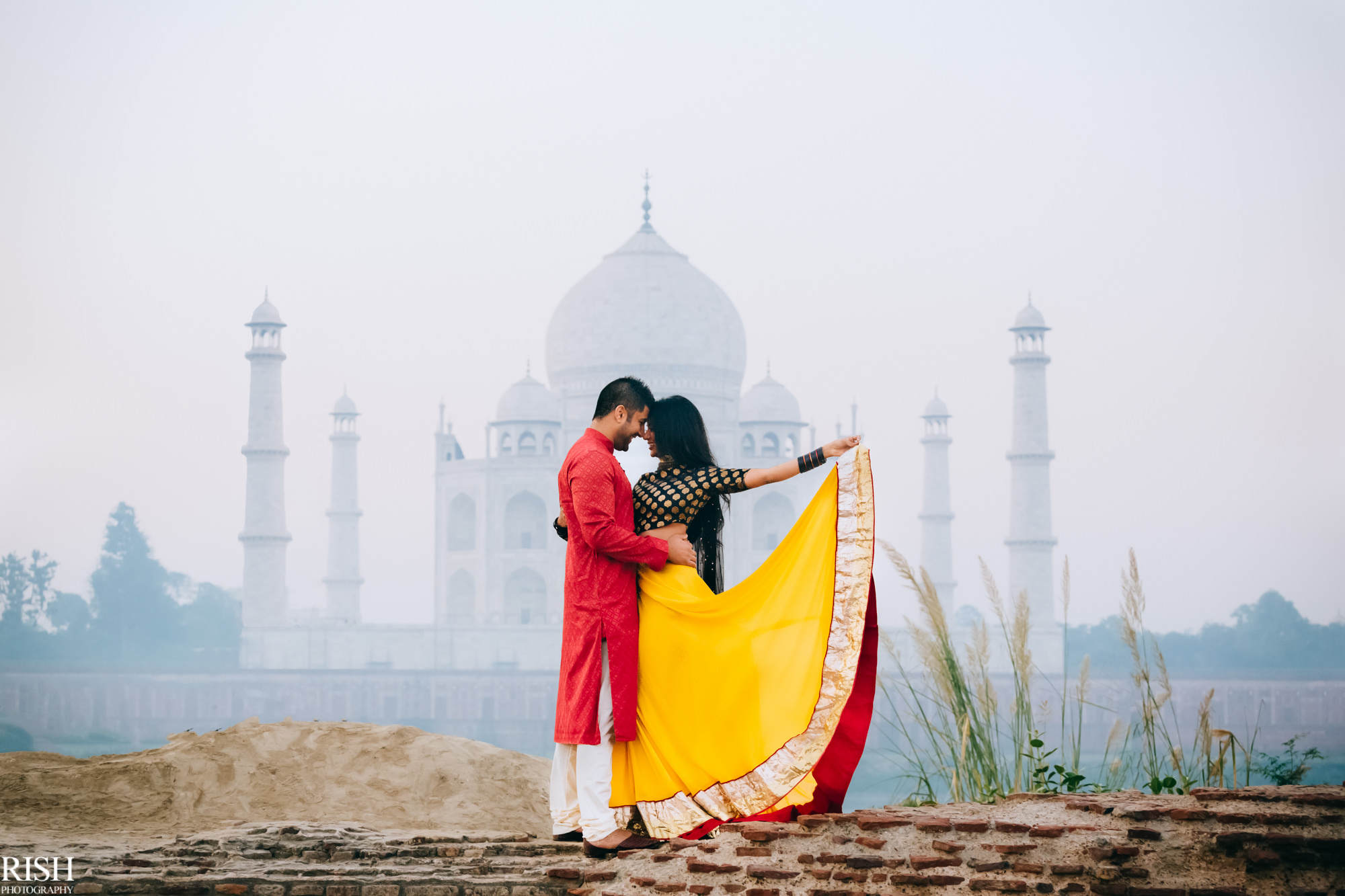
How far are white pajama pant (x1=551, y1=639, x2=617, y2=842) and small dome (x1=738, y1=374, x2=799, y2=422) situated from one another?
24.4m

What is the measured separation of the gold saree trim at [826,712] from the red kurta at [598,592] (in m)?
0.18

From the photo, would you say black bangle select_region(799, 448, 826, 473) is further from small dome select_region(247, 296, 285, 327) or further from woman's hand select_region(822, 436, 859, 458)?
small dome select_region(247, 296, 285, 327)

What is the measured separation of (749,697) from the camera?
2561 millimetres

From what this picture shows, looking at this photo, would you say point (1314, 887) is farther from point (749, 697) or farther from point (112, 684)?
point (112, 684)

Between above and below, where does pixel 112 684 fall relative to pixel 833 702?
below

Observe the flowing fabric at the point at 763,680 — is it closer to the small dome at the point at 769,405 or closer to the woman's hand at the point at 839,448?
the woman's hand at the point at 839,448

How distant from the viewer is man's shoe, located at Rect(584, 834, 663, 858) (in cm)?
256

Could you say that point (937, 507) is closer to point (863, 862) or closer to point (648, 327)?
point (648, 327)

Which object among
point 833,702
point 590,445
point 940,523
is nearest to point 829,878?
point 833,702

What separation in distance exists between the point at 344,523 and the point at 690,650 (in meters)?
22.7

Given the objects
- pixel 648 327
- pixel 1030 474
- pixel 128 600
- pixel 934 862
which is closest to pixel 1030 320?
pixel 1030 474

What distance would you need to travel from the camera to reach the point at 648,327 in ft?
85.8

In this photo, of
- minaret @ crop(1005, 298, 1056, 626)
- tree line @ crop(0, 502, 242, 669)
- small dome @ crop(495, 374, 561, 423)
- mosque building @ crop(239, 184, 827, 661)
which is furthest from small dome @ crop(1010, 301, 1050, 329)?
tree line @ crop(0, 502, 242, 669)

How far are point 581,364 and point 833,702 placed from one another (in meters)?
24.3
